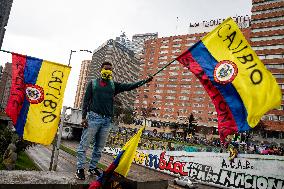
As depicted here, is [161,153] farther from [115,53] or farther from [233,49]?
[115,53]

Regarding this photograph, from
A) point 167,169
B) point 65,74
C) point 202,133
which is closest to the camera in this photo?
point 65,74

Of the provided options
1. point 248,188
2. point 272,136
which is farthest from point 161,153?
point 272,136

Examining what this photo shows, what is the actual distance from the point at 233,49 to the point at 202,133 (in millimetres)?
92433

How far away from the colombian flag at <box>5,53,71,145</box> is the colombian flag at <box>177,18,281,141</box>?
10.6 ft

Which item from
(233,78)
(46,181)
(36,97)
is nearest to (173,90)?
(36,97)

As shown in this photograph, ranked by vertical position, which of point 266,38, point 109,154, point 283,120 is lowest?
point 109,154

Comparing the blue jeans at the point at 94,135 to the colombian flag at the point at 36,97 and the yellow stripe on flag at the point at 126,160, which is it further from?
the colombian flag at the point at 36,97

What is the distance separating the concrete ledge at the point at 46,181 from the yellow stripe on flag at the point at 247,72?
A: 2.58 m

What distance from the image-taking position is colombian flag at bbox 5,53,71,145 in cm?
754

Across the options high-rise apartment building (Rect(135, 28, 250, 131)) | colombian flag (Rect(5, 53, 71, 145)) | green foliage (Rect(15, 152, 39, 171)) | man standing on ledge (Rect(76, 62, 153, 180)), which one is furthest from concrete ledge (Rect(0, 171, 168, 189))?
high-rise apartment building (Rect(135, 28, 250, 131))

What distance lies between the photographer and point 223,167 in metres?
33.1

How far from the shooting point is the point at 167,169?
4000cm

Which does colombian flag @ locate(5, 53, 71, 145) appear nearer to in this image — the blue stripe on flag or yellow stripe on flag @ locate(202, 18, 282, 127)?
the blue stripe on flag

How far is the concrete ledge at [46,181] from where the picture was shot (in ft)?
13.9
